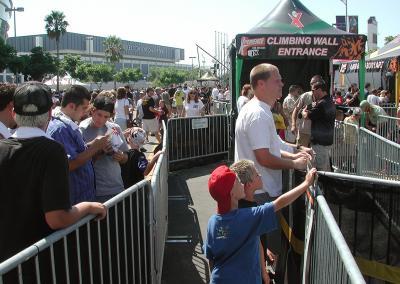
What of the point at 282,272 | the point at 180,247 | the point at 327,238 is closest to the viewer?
the point at 327,238

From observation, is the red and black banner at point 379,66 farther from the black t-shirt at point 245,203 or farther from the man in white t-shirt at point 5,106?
the man in white t-shirt at point 5,106

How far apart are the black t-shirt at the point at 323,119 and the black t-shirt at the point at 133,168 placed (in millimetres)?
3392

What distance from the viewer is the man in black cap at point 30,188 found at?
2.50m

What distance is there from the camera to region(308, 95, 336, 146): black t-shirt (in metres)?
7.33

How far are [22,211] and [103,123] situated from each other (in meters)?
2.13

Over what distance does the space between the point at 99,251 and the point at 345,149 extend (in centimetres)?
724

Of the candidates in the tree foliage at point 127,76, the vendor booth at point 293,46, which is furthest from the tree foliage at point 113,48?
the vendor booth at point 293,46

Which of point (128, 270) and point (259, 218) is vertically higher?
point (259, 218)

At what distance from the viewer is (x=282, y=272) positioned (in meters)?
4.54

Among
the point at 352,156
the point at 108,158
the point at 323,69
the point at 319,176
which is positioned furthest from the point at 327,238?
the point at 323,69

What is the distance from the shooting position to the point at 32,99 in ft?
8.80

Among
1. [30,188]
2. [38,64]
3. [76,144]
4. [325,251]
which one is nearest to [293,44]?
[76,144]

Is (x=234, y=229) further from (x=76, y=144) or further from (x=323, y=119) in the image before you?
(x=323, y=119)

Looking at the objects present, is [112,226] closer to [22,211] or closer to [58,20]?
[22,211]
